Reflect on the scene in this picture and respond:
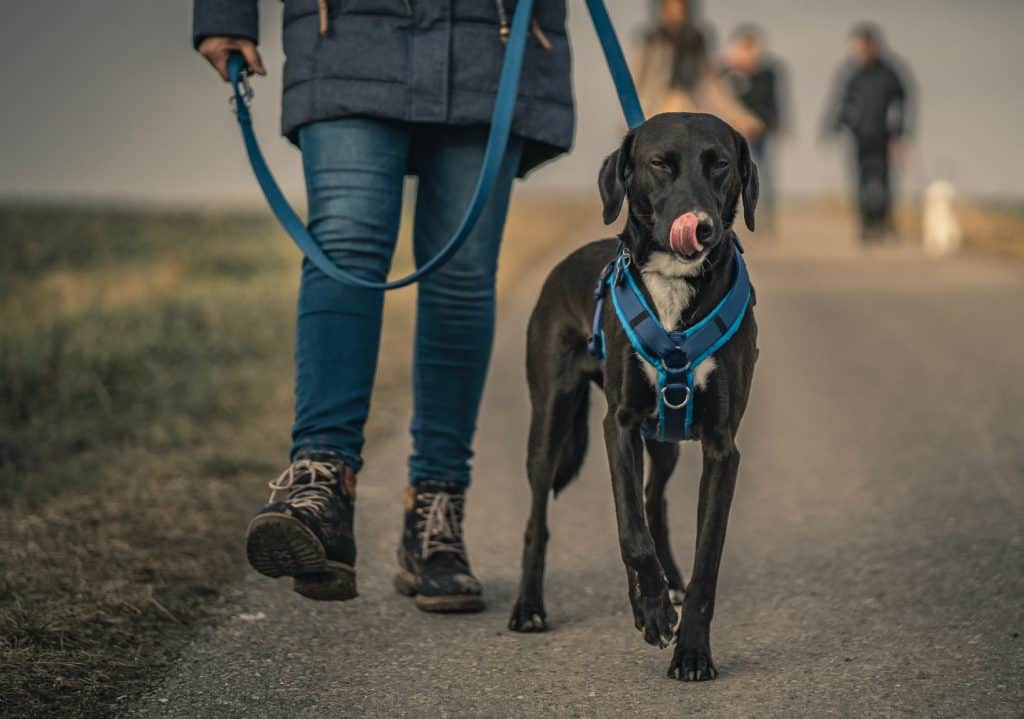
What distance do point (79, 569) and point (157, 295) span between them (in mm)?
7646

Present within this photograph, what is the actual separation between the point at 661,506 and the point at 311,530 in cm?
108

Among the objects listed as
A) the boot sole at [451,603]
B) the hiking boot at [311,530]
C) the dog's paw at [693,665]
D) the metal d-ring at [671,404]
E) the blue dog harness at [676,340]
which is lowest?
the boot sole at [451,603]

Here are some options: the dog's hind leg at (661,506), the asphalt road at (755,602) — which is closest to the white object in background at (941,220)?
the asphalt road at (755,602)

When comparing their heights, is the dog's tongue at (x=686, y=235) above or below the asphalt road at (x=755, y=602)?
above

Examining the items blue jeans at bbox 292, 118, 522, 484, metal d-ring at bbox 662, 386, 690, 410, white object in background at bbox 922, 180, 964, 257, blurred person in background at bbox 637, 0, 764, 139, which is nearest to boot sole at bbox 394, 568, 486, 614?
blue jeans at bbox 292, 118, 522, 484

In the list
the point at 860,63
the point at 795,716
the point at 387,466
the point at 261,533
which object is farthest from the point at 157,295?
the point at 860,63

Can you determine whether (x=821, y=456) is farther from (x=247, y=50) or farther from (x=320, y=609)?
(x=247, y=50)

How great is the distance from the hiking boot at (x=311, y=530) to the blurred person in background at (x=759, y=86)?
15806 millimetres

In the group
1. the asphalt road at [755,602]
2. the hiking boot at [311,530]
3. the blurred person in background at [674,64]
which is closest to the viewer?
the asphalt road at [755,602]

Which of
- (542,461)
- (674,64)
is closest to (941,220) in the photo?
(674,64)

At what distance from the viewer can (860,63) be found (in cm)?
1842

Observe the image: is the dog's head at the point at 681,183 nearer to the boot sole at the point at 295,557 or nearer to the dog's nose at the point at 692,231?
the dog's nose at the point at 692,231

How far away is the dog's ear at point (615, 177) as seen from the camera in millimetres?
3414

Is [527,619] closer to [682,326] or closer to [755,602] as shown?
[755,602]
